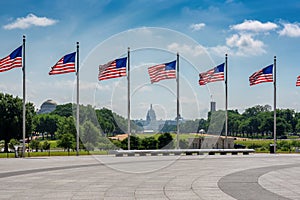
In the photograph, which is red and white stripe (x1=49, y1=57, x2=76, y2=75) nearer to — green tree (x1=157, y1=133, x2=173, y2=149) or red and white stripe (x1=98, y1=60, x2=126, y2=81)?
red and white stripe (x1=98, y1=60, x2=126, y2=81)

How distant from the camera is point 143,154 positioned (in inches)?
1501

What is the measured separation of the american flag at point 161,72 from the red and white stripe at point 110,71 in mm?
2236

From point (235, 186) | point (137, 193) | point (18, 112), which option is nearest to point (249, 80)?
point (235, 186)

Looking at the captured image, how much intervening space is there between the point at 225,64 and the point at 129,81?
9770 millimetres

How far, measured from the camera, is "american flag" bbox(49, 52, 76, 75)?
3434 cm

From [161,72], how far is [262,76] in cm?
1014

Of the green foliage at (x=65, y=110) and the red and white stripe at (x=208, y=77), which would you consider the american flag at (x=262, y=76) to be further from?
the green foliage at (x=65, y=110)

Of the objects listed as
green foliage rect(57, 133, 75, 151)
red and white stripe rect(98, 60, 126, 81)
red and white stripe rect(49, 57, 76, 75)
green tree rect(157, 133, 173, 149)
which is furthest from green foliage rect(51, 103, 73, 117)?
red and white stripe rect(49, 57, 76, 75)

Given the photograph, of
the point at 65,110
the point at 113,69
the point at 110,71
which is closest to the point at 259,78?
the point at 113,69

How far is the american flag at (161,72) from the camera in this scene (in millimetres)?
36500

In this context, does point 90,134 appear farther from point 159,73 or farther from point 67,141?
point 159,73

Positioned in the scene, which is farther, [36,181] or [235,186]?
[36,181]

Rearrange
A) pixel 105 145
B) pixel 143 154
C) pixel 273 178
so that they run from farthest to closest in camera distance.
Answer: pixel 105 145 → pixel 143 154 → pixel 273 178

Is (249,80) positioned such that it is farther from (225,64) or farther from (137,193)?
(137,193)
